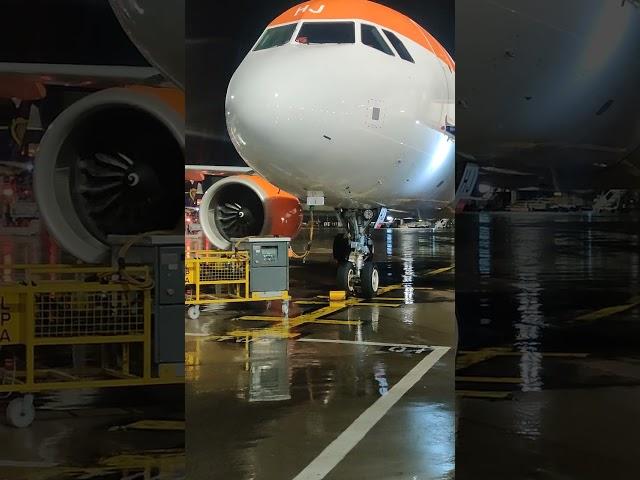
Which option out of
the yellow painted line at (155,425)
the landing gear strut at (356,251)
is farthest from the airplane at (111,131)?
the landing gear strut at (356,251)

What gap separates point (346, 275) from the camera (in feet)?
15.7

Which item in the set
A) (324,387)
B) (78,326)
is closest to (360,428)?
(324,387)

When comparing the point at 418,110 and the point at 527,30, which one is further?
the point at 418,110

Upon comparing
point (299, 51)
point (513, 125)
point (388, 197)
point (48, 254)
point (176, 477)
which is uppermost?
point (299, 51)

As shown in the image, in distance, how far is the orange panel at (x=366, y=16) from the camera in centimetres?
342

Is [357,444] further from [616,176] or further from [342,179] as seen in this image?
[616,176]

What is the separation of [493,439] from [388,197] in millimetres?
1970

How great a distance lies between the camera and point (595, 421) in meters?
3.20

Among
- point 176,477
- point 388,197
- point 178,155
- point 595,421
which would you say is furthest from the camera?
point 388,197

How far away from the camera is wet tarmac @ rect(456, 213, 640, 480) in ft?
9.28

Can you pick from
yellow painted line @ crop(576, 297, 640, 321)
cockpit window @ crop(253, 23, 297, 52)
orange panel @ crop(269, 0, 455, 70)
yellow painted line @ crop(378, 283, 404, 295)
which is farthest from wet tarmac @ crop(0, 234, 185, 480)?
yellow painted line @ crop(576, 297, 640, 321)

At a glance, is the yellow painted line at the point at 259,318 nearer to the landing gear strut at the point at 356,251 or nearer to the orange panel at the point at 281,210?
the landing gear strut at the point at 356,251

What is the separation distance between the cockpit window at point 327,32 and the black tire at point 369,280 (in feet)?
6.04

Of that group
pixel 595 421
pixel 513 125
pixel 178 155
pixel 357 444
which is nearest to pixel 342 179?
pixel 513 125
